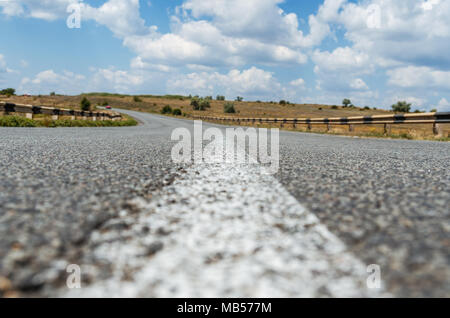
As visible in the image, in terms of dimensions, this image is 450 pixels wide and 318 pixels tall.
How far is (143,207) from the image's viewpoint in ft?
6.44

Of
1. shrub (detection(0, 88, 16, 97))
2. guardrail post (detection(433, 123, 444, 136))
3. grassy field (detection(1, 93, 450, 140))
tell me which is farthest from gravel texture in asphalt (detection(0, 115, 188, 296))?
shrub (detection(0, 88, 16, 97))

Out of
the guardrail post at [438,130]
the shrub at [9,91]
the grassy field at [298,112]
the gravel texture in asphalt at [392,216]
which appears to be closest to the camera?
the gravel texture in asphalt at [392,216]

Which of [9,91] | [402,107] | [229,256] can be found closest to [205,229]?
[229,256]

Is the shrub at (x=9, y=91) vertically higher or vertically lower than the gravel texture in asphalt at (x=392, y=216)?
higher

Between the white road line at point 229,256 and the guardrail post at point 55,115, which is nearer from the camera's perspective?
the white road line at point 229,256

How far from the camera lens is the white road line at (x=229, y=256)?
1103 mm

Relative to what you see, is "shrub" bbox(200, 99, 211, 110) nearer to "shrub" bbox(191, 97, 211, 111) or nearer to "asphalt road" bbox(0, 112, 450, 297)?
"shrub" bbox(191, 97, 211, 111)

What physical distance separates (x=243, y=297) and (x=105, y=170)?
242cm

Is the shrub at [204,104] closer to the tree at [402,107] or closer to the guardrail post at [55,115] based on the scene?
the tree at [402,107]

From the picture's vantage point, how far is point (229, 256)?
1.32 meters

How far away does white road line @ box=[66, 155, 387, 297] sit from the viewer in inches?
43.4

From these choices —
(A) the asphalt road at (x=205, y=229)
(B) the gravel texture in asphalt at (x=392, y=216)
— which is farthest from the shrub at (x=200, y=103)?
(A) the asphalt road at (x=205, y=229)

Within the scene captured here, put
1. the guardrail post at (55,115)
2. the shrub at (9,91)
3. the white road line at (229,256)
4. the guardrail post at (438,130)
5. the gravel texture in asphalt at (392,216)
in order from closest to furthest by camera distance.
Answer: the white road line at (229,256), the gravel texture in asphalt at (392,216), the guardrail post at (438,130), the guardrail post at (55,115), the shrub at (9,91)

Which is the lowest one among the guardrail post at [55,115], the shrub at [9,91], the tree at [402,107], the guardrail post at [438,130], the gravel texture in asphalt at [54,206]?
the gravel texture in asphalt at [54,206]
